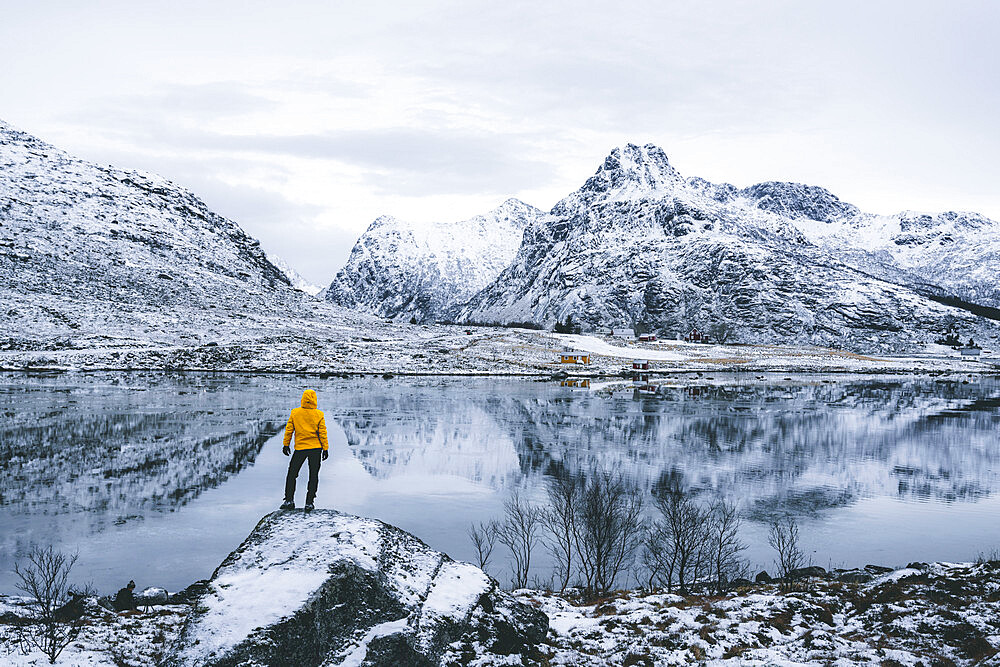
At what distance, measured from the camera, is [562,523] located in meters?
24.3

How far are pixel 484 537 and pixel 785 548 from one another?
975 cm

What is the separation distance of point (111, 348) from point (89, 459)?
7097 centimetres

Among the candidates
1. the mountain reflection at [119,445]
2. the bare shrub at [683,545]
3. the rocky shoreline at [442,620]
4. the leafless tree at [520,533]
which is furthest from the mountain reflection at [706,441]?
the rocky shoreline at [442,620]

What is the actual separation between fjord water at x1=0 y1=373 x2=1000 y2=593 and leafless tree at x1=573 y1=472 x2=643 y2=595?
1.50m

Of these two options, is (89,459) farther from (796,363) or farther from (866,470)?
(796,363)

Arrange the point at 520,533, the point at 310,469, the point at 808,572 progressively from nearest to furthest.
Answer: the point at 310,469 → the point at 808,572 → the point at 520,533

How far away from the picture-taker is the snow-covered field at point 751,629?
11664 millimetres

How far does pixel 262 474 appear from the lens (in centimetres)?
3219

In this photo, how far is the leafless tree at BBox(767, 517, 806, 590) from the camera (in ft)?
64.8

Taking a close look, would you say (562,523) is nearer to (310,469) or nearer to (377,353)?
(310,469)

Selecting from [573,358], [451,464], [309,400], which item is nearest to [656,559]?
[309,400]

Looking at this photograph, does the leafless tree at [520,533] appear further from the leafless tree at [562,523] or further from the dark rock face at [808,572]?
the dark rock face at [808,572]

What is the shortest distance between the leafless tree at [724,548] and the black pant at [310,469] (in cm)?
1057

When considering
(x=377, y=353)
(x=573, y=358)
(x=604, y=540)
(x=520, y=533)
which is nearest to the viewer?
(x=604, y=540)
